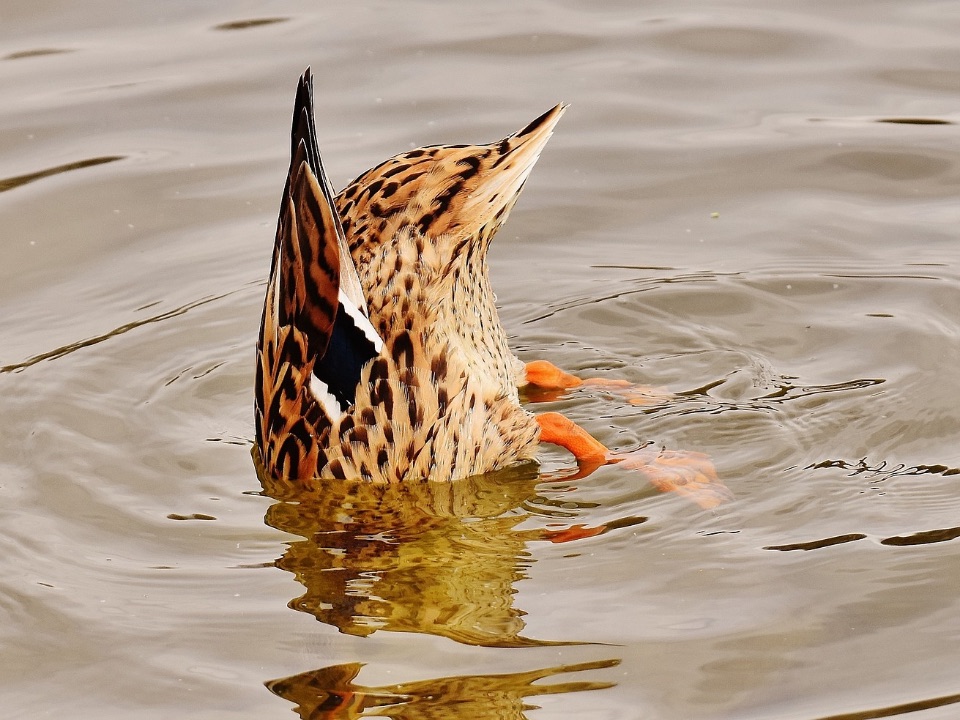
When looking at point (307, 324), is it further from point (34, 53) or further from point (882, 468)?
point (34, 53)

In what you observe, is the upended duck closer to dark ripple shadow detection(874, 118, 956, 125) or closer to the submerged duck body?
the submerged duck body

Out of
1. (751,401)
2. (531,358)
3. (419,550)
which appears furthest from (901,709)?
(531,358)

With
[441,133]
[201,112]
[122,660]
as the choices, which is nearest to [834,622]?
[122,660]

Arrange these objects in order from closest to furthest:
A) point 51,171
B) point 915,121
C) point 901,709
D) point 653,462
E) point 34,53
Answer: point 901,709 < point 653,462 < point 51,171 < point 915,121 < point 34,53

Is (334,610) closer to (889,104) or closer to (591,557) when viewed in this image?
(591,557)

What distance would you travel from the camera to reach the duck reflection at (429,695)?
14.2 feet

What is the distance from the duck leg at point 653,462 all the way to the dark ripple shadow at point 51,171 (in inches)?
157

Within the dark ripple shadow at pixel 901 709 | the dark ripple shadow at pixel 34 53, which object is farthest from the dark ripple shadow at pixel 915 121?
the dark ripple shadow at pixel 34 53

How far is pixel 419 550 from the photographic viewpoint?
5.30 metres

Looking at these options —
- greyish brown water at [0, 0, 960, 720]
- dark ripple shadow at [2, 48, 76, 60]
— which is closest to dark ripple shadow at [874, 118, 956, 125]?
greyish brown water at [0, 0, 960, 720]

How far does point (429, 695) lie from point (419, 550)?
0.96 metres

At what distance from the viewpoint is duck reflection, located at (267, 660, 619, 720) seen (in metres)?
4.32

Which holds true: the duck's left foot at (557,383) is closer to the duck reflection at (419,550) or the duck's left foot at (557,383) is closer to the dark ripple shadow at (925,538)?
the duck reflection at (419,550)

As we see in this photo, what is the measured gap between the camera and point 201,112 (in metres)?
9.23
